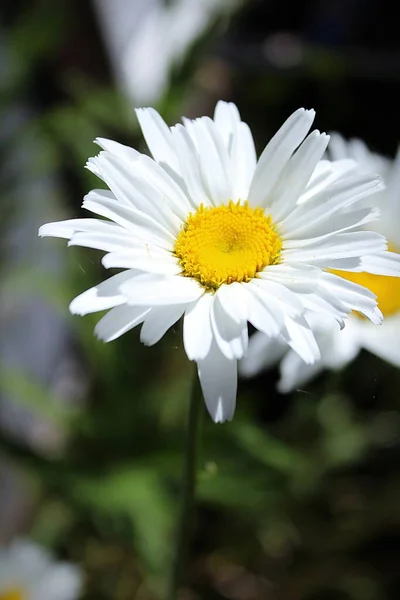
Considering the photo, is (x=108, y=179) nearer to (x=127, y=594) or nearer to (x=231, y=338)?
(x=231, y=338)

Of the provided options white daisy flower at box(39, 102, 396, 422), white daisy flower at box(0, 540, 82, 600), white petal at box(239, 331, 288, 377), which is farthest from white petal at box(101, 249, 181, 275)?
white daisy flower at box(0, 540, 82, 600)

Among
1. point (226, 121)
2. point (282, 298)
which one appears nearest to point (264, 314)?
point (282, 298)

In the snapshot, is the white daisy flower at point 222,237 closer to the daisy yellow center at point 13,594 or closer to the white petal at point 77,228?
the white petal at point 77,228

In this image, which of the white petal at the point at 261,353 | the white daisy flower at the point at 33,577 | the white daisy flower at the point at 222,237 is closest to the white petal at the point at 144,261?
the white daisy flower at the point at 222,237

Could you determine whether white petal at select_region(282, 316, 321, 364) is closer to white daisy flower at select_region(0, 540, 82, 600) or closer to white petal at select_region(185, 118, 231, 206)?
white petal at select_region(185, 118, 231, 206)

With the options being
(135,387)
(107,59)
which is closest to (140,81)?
(107,59)

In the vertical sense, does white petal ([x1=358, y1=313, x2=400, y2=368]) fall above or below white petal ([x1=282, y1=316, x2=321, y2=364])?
above
